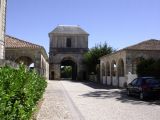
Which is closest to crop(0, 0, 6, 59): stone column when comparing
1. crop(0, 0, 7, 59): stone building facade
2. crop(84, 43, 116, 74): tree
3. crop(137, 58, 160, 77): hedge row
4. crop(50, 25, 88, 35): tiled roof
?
crop(0, 0, 7, 59): stone building facade

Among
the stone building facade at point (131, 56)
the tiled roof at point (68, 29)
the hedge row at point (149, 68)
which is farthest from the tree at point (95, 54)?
the hedge row at point (149, 68)

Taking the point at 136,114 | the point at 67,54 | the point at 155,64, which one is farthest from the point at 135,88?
the point at 67,54

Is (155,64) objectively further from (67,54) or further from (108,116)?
(67,54)

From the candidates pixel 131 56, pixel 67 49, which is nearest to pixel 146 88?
pixel 131 56

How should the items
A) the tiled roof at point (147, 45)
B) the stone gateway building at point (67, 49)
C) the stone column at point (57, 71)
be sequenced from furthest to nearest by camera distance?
the stone gateway building at point (67, 49) < the stone column at point (57, 71) < the tiled roof at point (147, 45)

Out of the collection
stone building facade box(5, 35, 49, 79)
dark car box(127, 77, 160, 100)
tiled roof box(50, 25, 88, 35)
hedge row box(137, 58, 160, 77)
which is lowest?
dark car box(127, 77, 160, 100)

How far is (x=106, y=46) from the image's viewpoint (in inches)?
2376

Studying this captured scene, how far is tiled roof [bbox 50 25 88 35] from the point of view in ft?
226

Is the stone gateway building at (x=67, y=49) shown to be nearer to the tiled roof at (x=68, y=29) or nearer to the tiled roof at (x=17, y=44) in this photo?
the tiled roof at (x=68, y=29)

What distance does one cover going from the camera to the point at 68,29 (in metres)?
70.4

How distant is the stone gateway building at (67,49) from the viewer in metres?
65.2

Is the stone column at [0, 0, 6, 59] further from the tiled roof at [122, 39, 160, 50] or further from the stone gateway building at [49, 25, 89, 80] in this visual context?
the stone gateway building at [49, 25, 89, 80]

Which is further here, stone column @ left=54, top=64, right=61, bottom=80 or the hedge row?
stone column @ left=54, top=64, right=61, bottom=80

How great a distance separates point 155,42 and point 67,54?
3017cm
